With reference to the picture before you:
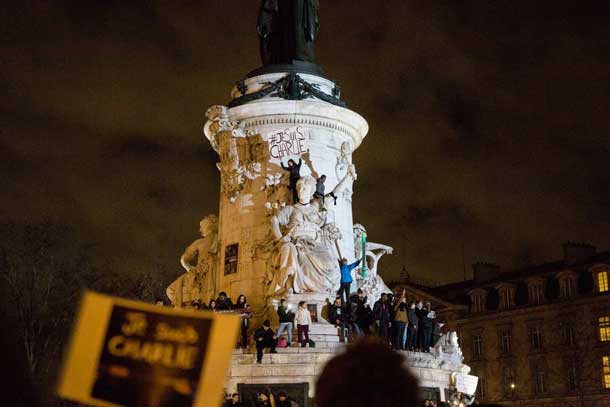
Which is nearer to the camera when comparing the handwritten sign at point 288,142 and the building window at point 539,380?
the handwritten sign at point 288,142

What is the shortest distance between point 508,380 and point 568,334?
5415 mm

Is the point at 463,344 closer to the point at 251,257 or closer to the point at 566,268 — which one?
the point at 566,268

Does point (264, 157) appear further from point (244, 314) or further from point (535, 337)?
point (535, 337)

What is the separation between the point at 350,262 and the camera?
22.2m

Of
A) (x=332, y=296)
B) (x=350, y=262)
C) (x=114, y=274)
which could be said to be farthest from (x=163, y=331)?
(x=114, y=274)

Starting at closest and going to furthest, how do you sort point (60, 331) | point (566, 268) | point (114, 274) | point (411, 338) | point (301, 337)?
point (301, 337) < point (411, 338) < point (60, 331) < point (114, 274) < point (566, 268)

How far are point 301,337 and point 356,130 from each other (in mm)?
7542

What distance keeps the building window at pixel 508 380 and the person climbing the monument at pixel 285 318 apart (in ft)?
123

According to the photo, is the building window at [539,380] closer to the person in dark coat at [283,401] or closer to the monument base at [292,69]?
the monument base at [292,69]

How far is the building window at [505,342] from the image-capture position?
53875 mm

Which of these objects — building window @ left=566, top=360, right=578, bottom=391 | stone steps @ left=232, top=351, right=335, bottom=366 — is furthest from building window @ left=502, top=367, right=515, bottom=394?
stone steps @ left=232, top=351, right=335, bottom=366

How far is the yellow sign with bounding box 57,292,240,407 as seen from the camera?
3.82m

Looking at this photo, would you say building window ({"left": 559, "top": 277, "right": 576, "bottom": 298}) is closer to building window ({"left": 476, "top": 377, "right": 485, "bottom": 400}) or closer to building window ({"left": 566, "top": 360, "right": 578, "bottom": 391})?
building window ({"left": 566, "top": 360, "right": 578, "bottom": 391})

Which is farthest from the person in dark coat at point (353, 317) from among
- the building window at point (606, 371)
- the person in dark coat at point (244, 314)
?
the building window at point (606, 371)
